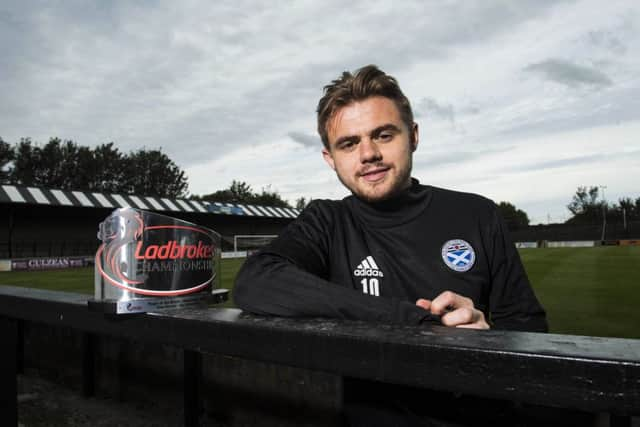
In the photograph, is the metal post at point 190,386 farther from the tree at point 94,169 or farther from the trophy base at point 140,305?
the tree at point 94,169

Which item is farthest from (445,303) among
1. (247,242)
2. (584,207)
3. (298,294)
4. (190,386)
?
(584,207)

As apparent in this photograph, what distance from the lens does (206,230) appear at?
161cm

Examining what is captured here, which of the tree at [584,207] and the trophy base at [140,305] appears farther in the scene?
the tree at [584,207]

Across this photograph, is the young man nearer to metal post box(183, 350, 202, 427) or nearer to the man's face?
the man's face

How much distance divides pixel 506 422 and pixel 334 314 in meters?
0.57

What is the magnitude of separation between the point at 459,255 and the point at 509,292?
0.22 m

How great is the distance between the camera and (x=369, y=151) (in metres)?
1.60

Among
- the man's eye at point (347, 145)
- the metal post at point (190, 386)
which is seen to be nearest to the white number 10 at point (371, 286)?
the man's eye at point (347, 145)

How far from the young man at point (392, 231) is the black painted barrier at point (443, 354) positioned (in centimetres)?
39

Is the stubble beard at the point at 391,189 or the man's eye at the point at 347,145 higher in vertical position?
the man's eye at the point at 347,145

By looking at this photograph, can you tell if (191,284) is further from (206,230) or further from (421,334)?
(421,334)

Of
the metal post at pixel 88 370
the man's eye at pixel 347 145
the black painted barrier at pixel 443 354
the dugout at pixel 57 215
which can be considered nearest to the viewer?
the black painted barrier at pixel 443 354

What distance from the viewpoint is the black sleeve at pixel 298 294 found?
109 centimetres

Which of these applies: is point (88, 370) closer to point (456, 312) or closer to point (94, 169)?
point (456, 312)
